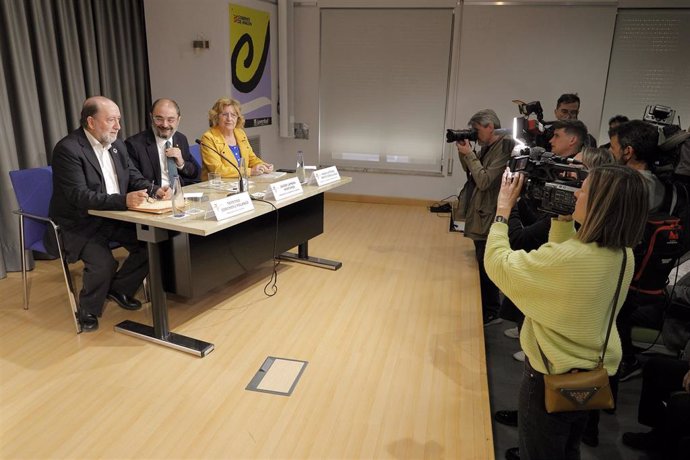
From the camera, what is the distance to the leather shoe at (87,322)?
2.80 meters

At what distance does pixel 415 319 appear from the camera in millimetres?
3039

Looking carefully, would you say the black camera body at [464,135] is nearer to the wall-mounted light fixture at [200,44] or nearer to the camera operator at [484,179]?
the camera operator at [484,179]

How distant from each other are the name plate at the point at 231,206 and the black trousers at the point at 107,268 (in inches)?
33.7

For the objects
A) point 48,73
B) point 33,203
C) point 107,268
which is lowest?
point 107,268

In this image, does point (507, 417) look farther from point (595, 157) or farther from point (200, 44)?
Result: point (200, 44)

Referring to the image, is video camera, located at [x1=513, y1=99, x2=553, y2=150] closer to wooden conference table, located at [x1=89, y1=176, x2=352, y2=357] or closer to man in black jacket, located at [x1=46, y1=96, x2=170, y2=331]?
wooden conference table, located at [x1=89, y1=176, x2=352, y2=357]

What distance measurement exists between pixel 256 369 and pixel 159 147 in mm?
1808

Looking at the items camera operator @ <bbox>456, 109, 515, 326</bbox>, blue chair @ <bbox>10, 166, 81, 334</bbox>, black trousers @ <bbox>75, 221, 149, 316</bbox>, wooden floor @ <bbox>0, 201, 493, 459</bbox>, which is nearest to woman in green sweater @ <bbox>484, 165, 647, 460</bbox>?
wooden floor @ <bbox>0, 201, 493, 459</bbox>

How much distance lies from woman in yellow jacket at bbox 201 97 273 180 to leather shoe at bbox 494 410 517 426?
2266 mm

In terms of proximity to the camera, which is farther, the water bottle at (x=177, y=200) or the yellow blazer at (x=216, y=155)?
the yellow blazer at (x=216, y=155)

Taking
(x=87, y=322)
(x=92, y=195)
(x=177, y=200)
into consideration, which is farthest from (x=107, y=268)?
(x=177, y=200)

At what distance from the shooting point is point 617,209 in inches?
51.8

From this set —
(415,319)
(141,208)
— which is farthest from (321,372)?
(141,208)

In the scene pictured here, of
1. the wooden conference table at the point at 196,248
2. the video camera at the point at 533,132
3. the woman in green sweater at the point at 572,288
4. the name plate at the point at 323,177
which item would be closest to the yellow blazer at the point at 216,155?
the wooden conference table at the point at 196,248
